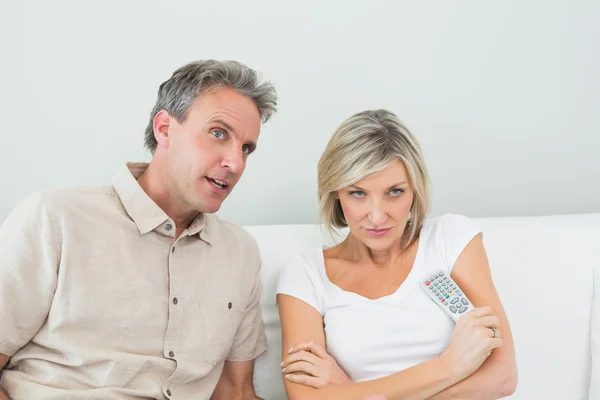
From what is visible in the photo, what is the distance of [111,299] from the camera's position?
1.26 metres

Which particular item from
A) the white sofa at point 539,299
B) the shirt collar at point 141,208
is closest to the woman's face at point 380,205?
the white sofa at point 539,299

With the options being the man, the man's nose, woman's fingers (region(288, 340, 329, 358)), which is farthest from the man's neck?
woman's fingers (region(288, 340, 329, 358))

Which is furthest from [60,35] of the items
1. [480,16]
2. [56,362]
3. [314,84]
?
[480,16]

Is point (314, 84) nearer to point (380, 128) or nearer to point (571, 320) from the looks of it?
point (380, 128)

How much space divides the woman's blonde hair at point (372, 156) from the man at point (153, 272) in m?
0.19

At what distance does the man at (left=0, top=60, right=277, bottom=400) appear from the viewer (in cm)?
121

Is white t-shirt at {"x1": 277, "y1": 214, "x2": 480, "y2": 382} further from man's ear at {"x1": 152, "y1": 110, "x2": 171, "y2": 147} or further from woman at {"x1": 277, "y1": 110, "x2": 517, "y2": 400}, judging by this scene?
man's ear at {"x1": 152, "y1": 110, "x2": 171, "y2": 147}

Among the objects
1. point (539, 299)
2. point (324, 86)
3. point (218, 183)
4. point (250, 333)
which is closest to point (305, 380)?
point (250, 333)

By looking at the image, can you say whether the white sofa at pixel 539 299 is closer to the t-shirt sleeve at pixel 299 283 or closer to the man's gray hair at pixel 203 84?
the t-shirt sleeve at pixel 299 283

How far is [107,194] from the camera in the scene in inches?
53.2

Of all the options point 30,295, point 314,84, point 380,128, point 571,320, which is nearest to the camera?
point 30,295

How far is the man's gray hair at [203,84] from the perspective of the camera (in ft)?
4.47

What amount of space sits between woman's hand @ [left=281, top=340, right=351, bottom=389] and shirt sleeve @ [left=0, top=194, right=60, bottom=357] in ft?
1.64

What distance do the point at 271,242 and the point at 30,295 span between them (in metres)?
0.61
